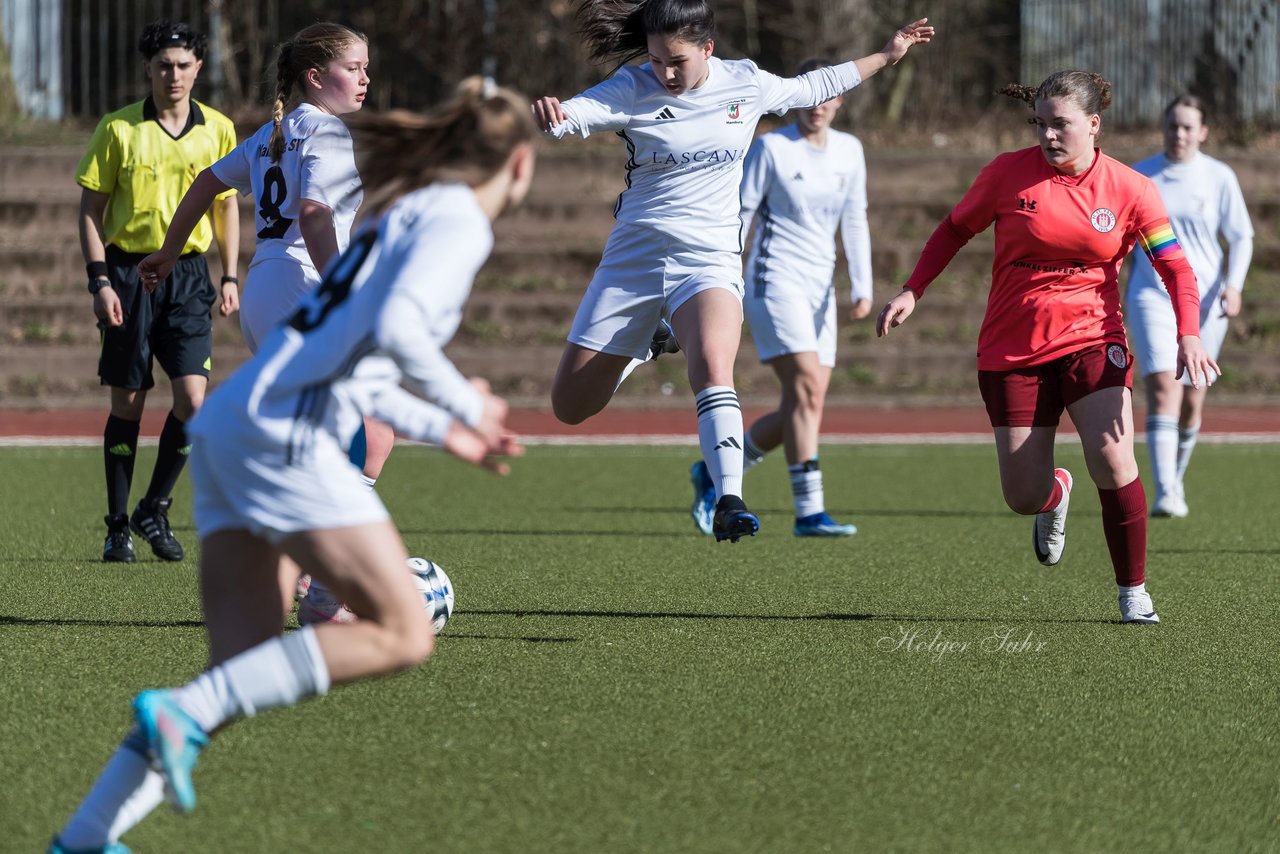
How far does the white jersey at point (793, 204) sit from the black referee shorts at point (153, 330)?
2.87 m

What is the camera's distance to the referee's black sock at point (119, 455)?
25.9ft

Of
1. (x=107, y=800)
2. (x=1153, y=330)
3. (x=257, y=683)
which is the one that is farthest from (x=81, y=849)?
(x=1153, y=330)

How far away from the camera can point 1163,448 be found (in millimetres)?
9484

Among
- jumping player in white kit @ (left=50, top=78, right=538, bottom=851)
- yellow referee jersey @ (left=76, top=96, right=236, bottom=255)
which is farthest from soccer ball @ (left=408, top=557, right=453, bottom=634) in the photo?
yellow referee jersey @ (left=76, top=96, right=236, bottom=255)

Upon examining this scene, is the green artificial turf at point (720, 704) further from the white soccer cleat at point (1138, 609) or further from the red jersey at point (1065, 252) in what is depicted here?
the red jersey at point (1065, 252)

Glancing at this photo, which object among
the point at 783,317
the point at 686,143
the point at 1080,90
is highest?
the point at 1080,90

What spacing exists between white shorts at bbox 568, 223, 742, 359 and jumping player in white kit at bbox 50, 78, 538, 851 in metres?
3.10

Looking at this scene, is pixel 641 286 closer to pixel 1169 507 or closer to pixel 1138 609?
pixel 1138 609

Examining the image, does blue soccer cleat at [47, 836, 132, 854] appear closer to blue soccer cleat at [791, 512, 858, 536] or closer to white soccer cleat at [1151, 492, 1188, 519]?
→ blue soccer cleat at [791, 512, 858, 536]

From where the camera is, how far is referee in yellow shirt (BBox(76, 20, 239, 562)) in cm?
777

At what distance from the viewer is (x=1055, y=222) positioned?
6.00 m

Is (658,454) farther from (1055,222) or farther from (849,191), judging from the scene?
(1055,222)

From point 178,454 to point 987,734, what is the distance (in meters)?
4.49

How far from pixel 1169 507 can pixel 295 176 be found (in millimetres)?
5487
